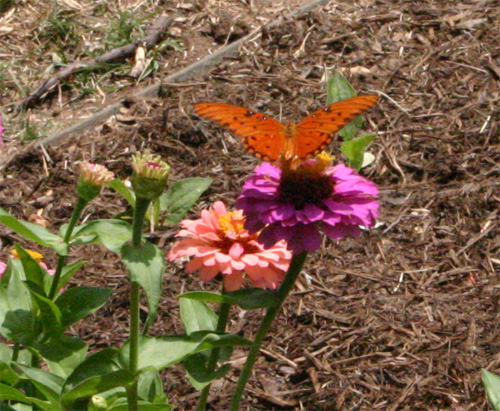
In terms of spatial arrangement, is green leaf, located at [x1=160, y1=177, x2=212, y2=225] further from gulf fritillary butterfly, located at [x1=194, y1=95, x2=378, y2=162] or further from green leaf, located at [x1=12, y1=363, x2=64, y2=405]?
green leaf, located at [x1=12, y1=363, x2=64, y2=405]

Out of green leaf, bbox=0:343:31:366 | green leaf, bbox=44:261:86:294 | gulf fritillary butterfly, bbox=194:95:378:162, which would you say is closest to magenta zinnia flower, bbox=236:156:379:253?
gulf fritillary butterfly, bbox=194:95:378:162

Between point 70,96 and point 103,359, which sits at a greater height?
point 103,359

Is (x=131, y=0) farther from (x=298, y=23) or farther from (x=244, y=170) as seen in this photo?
(x=244, y=170)

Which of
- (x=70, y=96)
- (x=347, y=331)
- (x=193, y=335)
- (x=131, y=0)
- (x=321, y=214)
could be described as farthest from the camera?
(x=131, y=0)

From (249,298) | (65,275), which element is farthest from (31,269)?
(249,298)

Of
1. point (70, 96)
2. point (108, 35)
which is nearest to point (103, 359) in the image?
point (70, 96)

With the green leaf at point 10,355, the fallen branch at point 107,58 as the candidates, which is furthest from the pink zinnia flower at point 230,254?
the fallen branch at point 107,58

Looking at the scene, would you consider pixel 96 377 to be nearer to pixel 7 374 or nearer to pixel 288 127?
pixel 7 374

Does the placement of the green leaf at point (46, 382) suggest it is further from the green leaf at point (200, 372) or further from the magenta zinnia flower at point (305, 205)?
the magenta zinnia flower at point (305, 205)
